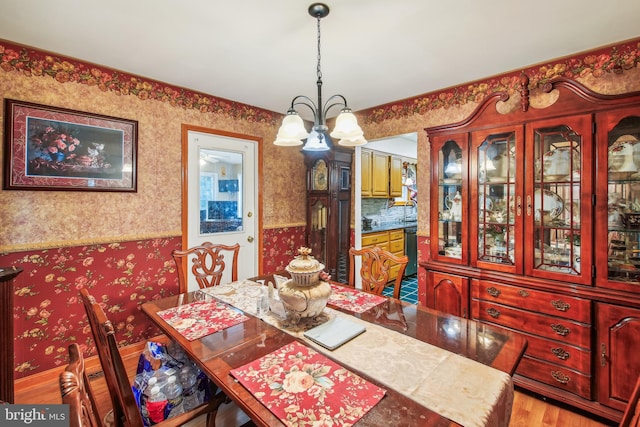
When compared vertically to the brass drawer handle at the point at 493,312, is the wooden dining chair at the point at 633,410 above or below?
above

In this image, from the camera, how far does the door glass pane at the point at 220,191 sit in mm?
3125

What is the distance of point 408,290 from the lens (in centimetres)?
433

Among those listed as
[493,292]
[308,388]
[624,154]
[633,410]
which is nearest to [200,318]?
[308,388]

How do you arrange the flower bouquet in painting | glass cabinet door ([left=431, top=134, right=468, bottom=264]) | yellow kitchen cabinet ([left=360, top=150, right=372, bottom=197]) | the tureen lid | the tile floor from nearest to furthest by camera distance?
1. the tureen lid
2. the flower bouquet in painting
3. glass cabinet door ([left=431, top=134, right=468, bottom=264])
4. the tile floor
5. yellow kitchen cabinet ([left=360, top=150, right=372, bottom=197])

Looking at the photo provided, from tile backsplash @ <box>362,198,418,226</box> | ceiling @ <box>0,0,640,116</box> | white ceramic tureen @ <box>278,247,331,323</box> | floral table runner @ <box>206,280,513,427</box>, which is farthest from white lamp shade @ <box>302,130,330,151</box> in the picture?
tile backsplash @ <box>362,198,418,226</box>

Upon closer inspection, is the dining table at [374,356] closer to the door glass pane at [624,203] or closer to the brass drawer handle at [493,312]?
the brass drawer handle at [493,312]

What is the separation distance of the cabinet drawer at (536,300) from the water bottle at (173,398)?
2.07 metres

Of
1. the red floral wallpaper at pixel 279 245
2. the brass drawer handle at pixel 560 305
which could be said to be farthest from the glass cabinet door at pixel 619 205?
the red floral wallpaper at pixel 279 245

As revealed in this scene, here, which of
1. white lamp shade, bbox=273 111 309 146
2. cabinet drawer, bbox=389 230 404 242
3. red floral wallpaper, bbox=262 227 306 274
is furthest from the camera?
cabinet drawer, bbox=389 230 404 242

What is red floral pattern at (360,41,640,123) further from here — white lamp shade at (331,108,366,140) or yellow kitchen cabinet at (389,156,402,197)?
white lamp shade at (331,108,366,140)

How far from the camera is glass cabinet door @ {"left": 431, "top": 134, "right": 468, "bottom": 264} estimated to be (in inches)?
97.3

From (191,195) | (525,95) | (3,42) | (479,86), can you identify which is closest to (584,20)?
(525,95)

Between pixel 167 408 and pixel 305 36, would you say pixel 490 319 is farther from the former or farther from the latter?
pixel 305 36

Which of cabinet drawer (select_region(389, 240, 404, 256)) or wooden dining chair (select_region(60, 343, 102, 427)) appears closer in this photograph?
wooden dining chair (select_region(60, 343, 102, 427))
